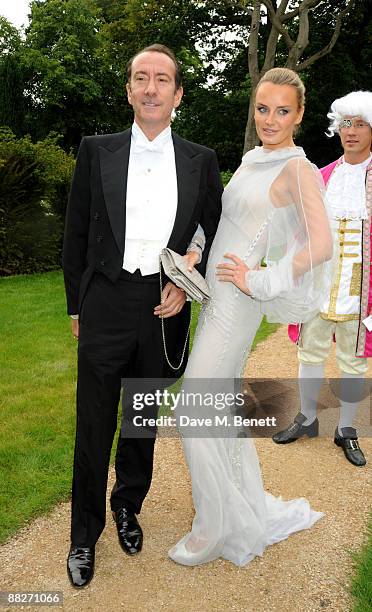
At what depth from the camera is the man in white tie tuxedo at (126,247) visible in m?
2.71

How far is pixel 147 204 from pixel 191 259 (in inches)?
12.9

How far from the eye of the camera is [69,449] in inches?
173

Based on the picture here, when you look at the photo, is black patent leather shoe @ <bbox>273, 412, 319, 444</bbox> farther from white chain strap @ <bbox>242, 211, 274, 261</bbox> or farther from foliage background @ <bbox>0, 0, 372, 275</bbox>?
foliage background @ <bbox>0, 0, 372, 275</bbox>

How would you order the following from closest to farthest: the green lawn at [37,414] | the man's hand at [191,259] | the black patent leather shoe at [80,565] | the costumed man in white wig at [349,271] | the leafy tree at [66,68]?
the man's hand at [191,259], the black patent leather shoe at [80,565], the green lawn at [37,414], the costumed man in white wig at [349,271], the leafy tree at [66,68]

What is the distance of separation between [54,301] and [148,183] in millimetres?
6944

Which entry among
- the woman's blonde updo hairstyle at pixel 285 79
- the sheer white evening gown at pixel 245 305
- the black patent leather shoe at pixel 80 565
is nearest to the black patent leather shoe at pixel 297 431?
the sheer white evening gown at pixel 245 305

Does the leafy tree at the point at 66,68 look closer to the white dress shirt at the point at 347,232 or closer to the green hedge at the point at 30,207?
the green hedge at the point at 30,207

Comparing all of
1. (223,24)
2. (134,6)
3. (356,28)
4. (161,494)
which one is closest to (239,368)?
(161,494)

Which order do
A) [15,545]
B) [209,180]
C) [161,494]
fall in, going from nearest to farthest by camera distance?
[209,180] → [15,545] → [161,494]

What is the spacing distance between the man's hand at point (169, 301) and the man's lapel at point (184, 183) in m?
0.20

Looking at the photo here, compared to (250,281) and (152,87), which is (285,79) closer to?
(152,87)

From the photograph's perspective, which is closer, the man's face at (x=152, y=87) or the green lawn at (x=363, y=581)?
the man's face at (x=152, y=87)

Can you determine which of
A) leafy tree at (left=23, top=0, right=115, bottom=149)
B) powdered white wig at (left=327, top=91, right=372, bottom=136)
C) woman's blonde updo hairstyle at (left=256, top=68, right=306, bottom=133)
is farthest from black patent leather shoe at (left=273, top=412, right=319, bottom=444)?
leafy tree at (left=23, top=0, right=115, bottom=149)

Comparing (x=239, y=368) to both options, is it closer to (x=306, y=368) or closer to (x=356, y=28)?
(x=306, y=368)
